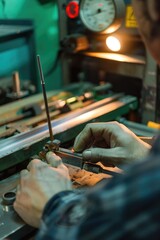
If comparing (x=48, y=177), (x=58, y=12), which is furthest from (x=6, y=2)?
(x=48, y=177)

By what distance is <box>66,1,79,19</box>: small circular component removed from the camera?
182 cm

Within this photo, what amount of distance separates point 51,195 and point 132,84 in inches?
45.4

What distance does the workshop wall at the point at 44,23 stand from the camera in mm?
1857

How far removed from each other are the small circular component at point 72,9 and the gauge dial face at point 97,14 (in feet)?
0.23

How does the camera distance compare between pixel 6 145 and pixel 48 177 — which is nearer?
pixel 48 177

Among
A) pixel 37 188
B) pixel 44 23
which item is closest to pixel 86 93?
pixel 44 23

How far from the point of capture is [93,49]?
1.91 metres

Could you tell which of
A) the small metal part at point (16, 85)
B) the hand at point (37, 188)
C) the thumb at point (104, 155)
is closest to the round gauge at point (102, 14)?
the small metal part at point (16, 85)

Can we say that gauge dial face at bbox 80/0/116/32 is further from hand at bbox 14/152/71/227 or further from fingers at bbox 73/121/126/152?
hand at bbox 14/152/71/227

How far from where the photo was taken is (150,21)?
0.67 m

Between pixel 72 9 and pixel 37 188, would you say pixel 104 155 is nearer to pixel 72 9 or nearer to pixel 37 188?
pixel 37 188

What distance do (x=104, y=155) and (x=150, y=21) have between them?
475 millimetres

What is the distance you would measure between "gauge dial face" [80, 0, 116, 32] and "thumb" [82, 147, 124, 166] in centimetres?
80

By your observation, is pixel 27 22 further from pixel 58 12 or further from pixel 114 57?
pixel 114 57
